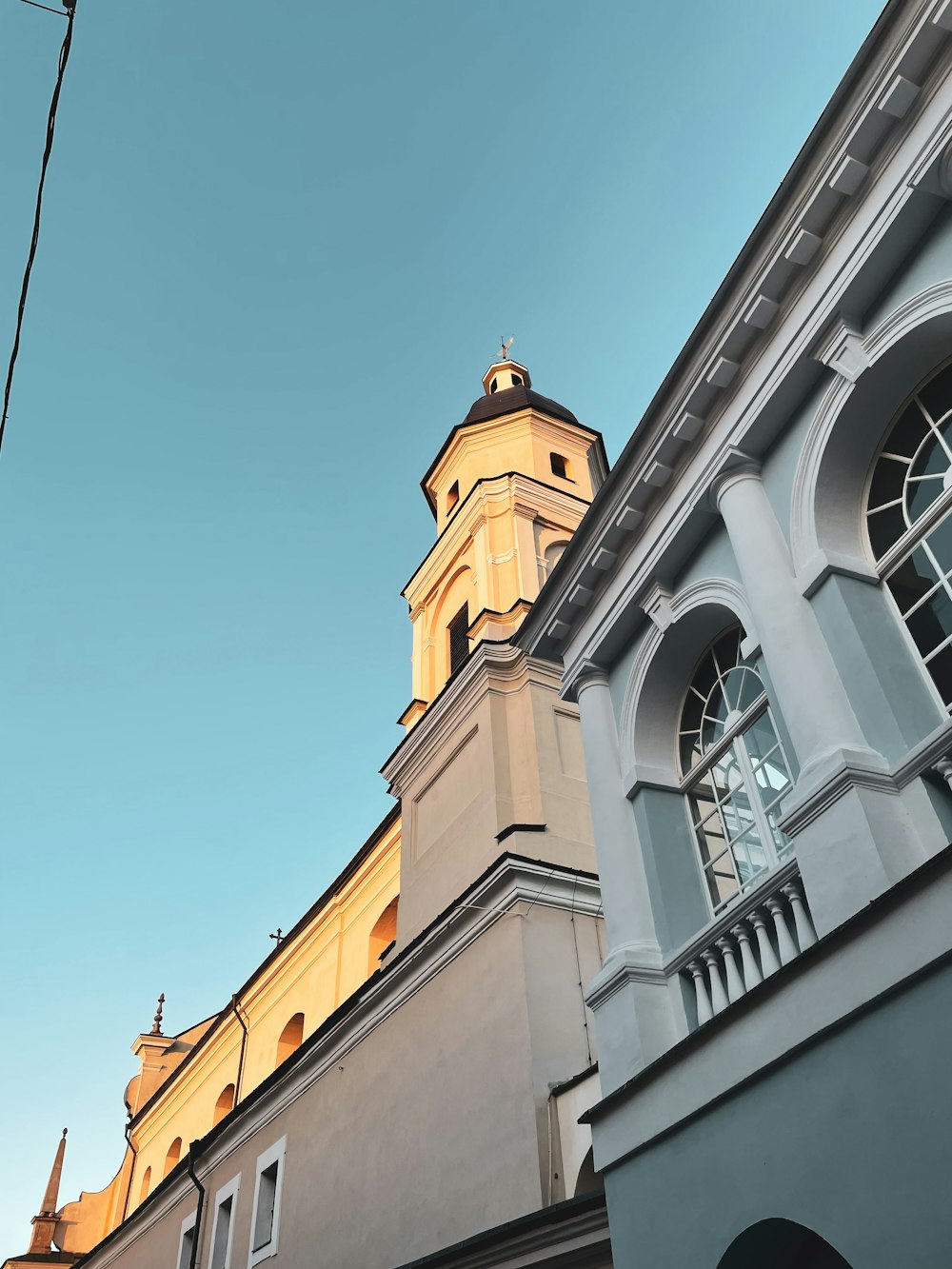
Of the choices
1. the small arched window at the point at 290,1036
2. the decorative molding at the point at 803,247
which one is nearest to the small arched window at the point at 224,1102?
the small arched window at the point at 290,1036

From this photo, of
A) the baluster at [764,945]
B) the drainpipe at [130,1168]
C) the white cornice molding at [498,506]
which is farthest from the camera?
the drainpipe at [130,1168]

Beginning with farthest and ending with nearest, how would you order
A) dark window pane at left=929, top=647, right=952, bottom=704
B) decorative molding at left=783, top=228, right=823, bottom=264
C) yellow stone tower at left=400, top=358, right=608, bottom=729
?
yellow stone tower at left=400, top=358, right=608, bottom=729, decorative molding at left=783, top=228, right=823, bottom=264, dark window pane at left=929, top=647, right=952, bottom=704

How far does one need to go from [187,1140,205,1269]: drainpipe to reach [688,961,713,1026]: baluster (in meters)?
15.2

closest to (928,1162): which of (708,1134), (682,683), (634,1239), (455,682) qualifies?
(708,1134)

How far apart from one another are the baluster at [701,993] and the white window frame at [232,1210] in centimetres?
1334

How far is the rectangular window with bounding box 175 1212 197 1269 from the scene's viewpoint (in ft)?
63.5

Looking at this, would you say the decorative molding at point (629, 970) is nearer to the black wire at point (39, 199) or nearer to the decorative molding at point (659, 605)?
the decorative molding at point (659, 605)

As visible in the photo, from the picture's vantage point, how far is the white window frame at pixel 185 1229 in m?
19.6

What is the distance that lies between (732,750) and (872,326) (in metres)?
3.02

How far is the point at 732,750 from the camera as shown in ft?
26.6

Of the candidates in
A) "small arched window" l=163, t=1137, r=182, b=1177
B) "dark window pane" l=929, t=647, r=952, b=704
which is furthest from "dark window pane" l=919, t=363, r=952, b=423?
"small arched window" l=163, t=1137, r=182, b=1177

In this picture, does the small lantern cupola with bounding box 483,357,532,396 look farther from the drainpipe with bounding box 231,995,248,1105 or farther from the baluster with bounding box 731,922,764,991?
the baluster with bounding box 731,922,764,991

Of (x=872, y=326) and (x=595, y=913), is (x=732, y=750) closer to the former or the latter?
(x=872, y=326)

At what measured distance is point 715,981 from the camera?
712 centimetres
